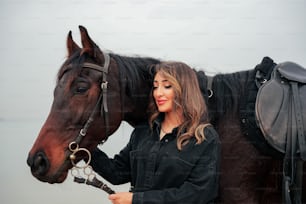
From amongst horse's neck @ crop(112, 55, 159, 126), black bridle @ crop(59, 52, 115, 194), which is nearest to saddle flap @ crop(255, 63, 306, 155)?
horse's neck @ crop(112, 55, 159, 126)

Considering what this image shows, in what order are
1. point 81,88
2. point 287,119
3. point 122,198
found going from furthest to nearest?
1. point 287,119
2. point 81,88
3. point 122,198

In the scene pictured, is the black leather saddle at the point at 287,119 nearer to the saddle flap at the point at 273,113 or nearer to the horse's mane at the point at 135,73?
the saddle flap at the point at 273,113

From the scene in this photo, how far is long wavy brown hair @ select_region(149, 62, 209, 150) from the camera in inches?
38.2

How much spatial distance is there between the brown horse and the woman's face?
166 millimetres

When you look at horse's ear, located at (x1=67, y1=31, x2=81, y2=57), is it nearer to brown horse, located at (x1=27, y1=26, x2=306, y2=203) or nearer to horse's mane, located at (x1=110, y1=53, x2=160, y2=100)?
brown horse, located at (x1=27, y1=26, x2=306, y2=203)

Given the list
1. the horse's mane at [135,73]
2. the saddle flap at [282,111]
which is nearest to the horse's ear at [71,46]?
the horse's mane at [135,73]

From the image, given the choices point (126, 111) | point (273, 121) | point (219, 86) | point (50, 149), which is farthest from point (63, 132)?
point (273, 121)

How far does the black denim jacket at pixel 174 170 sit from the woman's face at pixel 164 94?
0.07m

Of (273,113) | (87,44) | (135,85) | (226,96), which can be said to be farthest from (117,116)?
(273,113)

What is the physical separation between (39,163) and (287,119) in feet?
2.44

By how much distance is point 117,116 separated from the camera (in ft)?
3.68

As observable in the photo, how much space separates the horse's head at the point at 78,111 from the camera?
100cm

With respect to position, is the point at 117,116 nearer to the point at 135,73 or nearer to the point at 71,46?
the point at 135,73

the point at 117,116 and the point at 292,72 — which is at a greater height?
the point at 292,72
